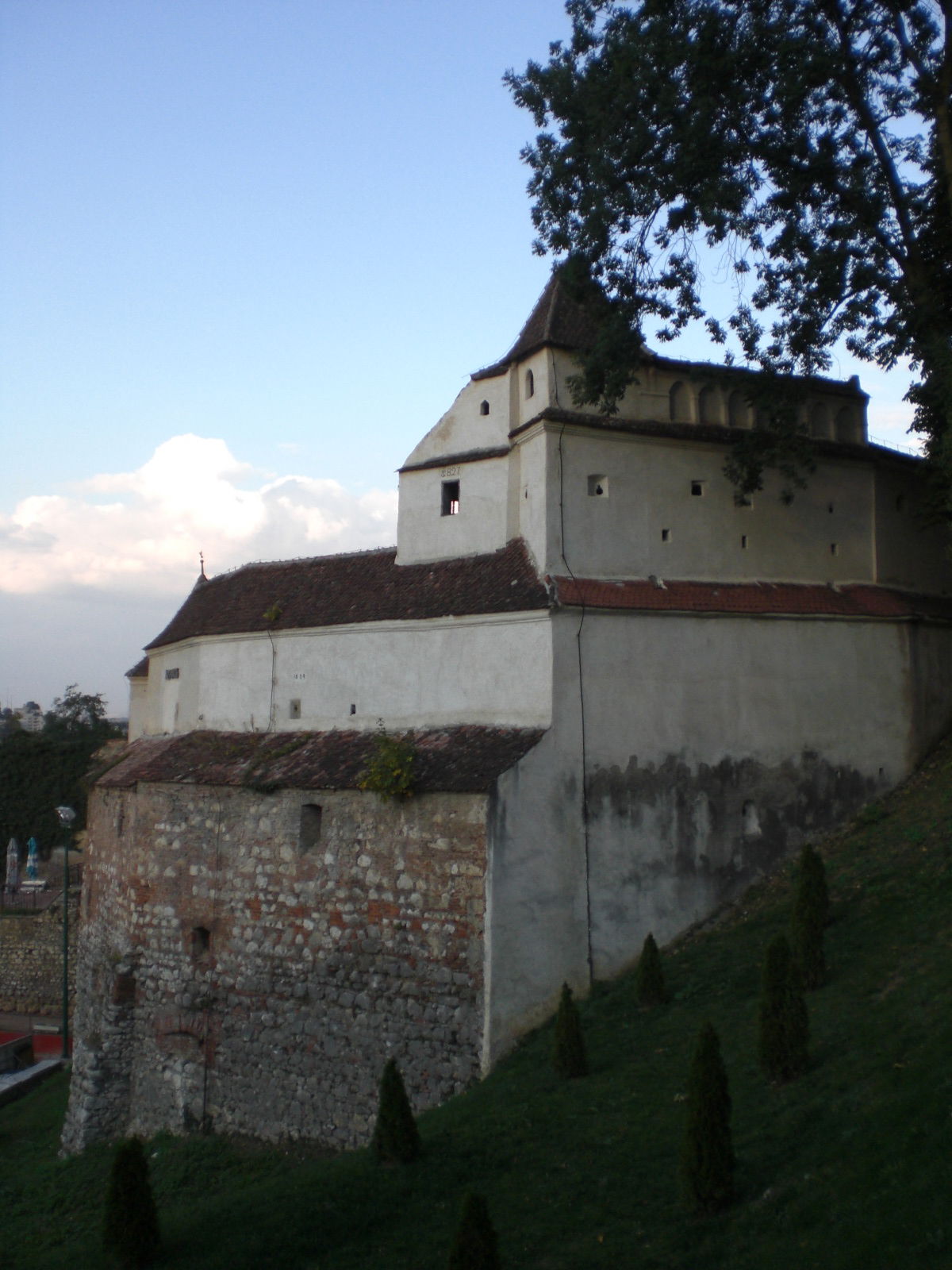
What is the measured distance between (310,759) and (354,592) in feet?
11.0

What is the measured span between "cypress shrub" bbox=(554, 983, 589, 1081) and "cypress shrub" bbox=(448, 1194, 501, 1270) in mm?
4814

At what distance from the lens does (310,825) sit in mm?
17516

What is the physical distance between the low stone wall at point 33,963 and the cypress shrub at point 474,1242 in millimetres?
28445

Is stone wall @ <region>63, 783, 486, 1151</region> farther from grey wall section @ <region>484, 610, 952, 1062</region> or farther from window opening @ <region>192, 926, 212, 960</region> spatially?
grey wall section @ <region>484, 610, 952, 1062</region>

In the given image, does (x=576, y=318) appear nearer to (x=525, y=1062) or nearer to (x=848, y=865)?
(x=848, y=865)

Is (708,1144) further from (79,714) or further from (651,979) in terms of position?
(79,714)

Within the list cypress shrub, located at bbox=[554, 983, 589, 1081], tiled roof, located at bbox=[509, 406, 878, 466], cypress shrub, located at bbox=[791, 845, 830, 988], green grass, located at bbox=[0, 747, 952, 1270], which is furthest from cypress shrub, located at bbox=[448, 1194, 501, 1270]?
tiled roof, located at bbox=[509, 406, 878, 466]

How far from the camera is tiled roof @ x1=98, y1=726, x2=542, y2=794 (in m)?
15.8

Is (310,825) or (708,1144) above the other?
(310,825)

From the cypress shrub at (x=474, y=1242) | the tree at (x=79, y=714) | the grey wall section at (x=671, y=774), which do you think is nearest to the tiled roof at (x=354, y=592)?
the grey wall section at (x=671, y=774)

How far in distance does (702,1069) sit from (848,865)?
736cm

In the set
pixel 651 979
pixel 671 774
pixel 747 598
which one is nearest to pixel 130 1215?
pixel 651 979

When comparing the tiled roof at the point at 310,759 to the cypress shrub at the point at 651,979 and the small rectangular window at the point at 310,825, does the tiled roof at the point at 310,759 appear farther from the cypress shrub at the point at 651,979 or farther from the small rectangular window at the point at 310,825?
the cypress shrub at the point at 651,979

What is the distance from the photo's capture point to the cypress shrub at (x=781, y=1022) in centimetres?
1067
